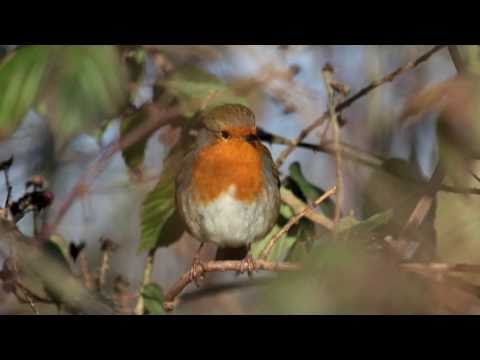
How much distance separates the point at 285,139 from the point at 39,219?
0.99m

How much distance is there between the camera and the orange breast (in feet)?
7.73

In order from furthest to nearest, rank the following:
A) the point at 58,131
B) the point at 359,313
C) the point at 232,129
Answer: the point at 232,129 → the point at 58,131 → the point at 359,313

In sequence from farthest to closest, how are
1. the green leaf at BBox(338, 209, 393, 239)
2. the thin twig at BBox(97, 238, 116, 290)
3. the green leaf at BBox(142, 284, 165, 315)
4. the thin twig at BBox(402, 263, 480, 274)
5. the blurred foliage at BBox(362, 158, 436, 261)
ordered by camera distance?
the thin twig at BBox(97, 238, 116, 290) → the green leaf at BBox(142, 284, 165, 315) → the blurred foliage at BBox(362, 158, 436, 261) → the green leaf at BBox(338, 209, 393, 239) → the thin twig at BBox(402, 263, 480, 274)

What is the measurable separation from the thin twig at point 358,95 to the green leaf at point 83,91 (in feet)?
2.78

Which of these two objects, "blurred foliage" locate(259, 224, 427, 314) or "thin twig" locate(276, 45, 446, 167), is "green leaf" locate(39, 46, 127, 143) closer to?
"thin twig" locate(276, 45, 446, 167)

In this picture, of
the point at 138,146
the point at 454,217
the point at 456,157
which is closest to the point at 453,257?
the point at 454,217

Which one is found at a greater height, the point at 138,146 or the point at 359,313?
the point at 138,146

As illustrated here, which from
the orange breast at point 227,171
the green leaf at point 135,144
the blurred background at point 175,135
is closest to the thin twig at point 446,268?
the blurred background at point 175,135

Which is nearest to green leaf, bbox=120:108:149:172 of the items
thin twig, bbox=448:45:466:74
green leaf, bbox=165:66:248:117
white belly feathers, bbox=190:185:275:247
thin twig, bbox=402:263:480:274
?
green leaf, bbox=165:66:248:117

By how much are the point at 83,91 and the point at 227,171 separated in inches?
34.4

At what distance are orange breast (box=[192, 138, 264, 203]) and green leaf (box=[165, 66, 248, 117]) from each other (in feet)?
0.51

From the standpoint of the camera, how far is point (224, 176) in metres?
2.43

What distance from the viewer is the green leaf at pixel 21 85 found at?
5.89 feet

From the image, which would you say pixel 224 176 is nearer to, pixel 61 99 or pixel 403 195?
pixel 403 195
